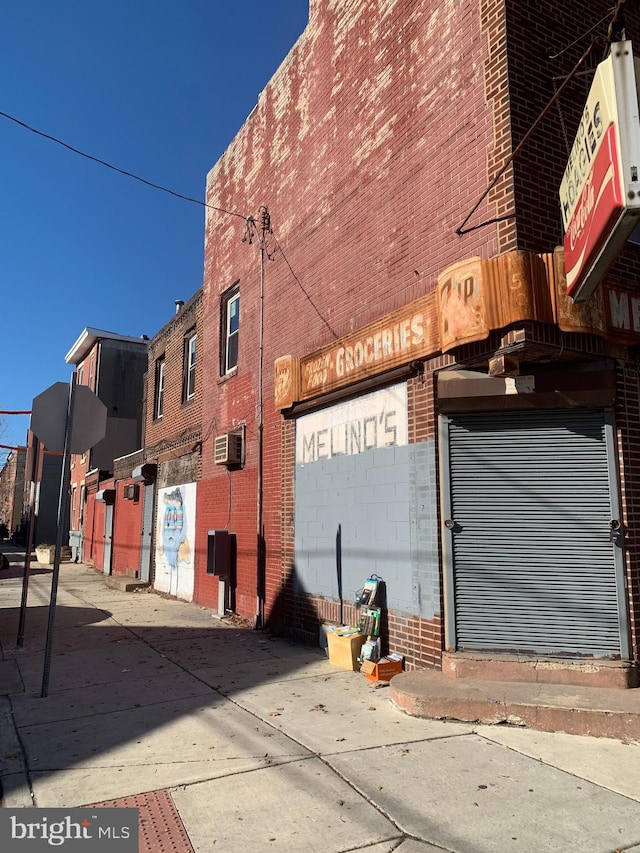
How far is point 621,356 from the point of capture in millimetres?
6238

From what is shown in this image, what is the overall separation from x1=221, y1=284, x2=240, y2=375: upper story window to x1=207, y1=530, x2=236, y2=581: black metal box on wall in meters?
3.35

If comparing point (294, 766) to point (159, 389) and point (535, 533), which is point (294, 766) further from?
point (159, 389)

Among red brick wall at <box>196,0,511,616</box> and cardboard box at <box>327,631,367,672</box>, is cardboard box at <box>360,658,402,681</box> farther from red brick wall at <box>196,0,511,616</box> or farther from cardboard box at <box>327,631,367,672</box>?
red brick wall at <box>196,0,511,616</box>

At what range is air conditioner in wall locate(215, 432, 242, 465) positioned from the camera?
11.3 meters

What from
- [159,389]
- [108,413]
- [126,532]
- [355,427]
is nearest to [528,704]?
[355,427]

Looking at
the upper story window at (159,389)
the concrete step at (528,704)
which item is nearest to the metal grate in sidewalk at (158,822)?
the concrete step at (528,704)

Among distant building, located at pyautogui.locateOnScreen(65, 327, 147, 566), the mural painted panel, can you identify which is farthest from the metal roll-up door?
distant building, located at pyautogui.locateOnScreen(65, 327, 147, 566)

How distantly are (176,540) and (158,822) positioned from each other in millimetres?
11239

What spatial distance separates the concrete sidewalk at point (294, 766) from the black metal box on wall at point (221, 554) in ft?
12.1

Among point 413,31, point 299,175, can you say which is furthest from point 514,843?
point 299,175

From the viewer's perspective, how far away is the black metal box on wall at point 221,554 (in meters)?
11.1

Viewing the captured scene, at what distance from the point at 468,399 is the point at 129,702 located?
4.54 meters

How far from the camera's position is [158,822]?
3592 mm

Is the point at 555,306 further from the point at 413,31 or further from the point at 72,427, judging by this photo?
the point at 72,427
